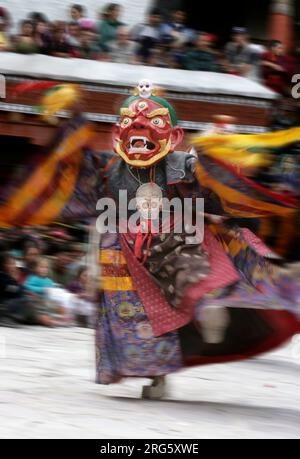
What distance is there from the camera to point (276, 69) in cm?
1322

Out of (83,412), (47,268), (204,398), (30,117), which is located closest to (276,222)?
(204,398)

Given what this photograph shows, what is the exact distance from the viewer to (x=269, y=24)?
15.2 metres

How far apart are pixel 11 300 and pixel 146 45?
169 inches

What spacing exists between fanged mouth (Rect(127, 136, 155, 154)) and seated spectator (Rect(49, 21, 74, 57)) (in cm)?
619

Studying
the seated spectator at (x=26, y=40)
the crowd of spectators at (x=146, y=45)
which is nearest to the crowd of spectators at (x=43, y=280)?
the seated spectator at (x=26, y=40)

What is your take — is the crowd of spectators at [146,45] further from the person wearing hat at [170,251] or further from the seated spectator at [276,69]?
the person wearing hat at [170,251]

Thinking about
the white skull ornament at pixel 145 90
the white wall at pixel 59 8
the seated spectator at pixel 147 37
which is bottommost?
the white skull ornament at pixel 145 90

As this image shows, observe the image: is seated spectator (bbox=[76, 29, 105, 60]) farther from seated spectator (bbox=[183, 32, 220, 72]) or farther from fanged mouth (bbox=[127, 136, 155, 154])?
fanged mouth (bbox=[127, 136, 155, 154])

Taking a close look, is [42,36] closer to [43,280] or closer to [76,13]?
[76,13]

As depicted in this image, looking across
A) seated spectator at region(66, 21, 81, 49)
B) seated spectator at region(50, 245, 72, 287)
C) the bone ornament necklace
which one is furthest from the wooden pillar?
the bone ornament necklace

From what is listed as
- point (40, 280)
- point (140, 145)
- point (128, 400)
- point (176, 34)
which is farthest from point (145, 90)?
point (176, 34)

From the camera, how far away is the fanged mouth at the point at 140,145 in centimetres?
613

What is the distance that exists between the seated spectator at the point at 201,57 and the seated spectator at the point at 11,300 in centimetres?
425

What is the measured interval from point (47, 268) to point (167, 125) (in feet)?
12.6
